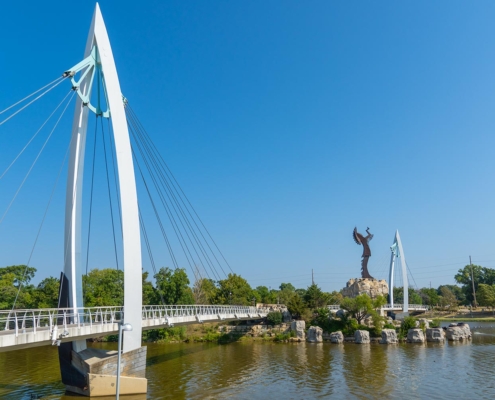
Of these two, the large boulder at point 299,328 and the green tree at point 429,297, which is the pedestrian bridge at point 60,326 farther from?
the green tree at point 429,297

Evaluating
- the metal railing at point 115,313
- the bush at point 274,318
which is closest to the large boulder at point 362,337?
the bush at point 274,318

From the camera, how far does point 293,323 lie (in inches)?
1850

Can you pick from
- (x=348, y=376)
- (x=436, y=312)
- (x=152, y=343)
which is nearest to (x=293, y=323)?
(x=152, y=343)

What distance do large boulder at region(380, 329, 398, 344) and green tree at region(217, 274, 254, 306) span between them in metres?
28.3

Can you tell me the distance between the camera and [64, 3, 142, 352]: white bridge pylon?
21.8 meters

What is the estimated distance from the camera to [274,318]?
5034cm

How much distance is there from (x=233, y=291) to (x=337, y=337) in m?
26.3

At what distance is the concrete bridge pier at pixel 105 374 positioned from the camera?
21062 millimetres

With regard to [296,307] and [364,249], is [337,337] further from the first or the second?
[364,249]

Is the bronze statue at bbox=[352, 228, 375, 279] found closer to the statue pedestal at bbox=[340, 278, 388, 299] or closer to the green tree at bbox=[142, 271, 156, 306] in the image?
the statue pedestal at bbox=[340, 278, 388, 299]

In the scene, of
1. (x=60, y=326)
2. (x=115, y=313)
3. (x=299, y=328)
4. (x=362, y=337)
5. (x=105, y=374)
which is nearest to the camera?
(x=60, y=326)

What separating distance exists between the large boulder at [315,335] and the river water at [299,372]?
106 inches

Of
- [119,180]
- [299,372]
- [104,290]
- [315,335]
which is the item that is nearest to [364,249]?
[315,335]

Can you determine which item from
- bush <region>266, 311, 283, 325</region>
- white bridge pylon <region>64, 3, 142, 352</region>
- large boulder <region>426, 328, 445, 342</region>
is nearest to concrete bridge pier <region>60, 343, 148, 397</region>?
white bridge pylon <region>64, 3, 142, 352</region>
